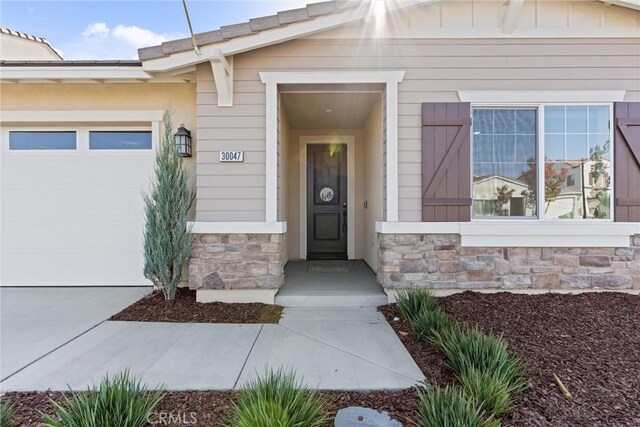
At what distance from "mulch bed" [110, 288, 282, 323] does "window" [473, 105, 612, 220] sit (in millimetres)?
2838

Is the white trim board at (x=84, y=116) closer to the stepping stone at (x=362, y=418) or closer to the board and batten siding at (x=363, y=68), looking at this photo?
the board and batten siding at (x=363, y=68)

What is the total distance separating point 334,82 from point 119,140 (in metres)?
3.27

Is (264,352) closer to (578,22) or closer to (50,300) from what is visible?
(50,300)

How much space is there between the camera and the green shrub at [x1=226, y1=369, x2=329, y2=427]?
1.68m

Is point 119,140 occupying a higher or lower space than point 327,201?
higher

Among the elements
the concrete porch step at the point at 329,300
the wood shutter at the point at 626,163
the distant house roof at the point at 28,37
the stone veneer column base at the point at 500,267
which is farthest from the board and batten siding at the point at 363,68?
the distant house roof at the point at 28,37

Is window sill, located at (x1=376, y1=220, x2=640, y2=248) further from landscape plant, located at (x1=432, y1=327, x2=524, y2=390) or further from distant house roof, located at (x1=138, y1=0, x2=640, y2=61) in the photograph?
distant house roof, located at (x1=138, y1=0, x2=640, y2=61)

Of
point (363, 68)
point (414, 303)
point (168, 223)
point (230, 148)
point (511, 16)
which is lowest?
point (414, 303)

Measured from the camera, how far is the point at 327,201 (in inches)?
256

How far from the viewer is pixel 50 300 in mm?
4277

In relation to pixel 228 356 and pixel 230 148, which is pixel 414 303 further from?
pixel 230 148

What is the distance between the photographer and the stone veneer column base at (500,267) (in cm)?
399

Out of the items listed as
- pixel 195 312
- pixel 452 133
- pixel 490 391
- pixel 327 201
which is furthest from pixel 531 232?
pixel 195 312

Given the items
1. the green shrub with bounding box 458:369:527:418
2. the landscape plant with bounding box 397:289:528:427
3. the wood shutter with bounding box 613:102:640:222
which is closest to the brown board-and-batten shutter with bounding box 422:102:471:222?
the landscape plant with bounding box 397:289:528:427
